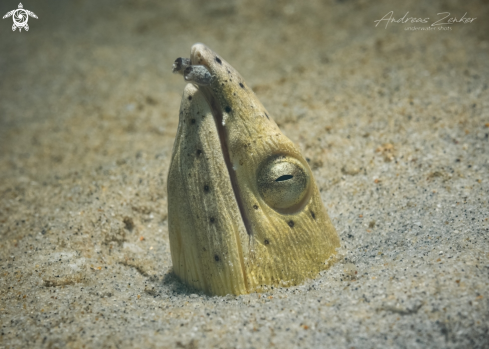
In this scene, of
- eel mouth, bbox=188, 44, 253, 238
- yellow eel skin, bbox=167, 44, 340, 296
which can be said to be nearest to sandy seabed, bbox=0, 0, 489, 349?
yellow eel skin, bbox=167, 44, 340, 296

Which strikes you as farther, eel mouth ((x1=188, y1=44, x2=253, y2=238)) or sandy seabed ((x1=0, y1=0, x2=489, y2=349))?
eel mouth ((x1=188, y1=44, x2=253, y2=238))

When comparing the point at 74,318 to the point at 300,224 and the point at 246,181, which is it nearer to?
the point at 246,181

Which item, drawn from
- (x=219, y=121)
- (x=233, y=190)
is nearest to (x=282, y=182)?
(x=233, y=190)

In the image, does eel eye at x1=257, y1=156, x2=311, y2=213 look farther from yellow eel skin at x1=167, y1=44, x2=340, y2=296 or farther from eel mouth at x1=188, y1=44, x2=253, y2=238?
eel mouth at x1=188, y1=44, x2=253, y2=238

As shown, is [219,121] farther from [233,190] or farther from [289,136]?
[289,136]

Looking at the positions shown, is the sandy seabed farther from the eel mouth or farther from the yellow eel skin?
the eel mouth

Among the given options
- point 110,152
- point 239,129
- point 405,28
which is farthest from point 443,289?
point 405,28
